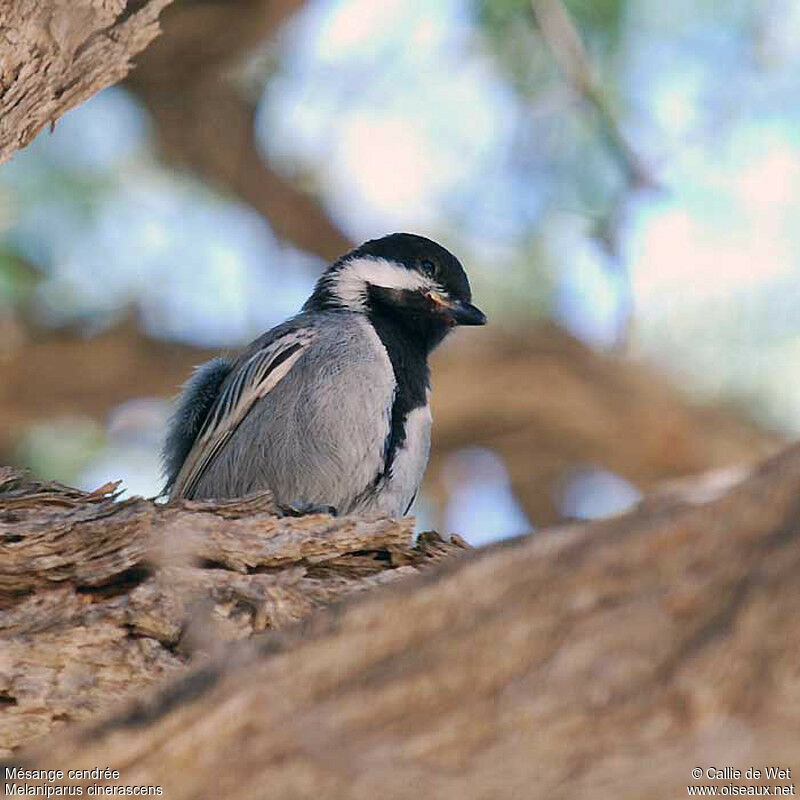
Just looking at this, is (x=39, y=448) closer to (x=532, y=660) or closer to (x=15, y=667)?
(x=15, y=667)

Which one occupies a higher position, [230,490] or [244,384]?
[244,384]

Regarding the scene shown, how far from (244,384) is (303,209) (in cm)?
313

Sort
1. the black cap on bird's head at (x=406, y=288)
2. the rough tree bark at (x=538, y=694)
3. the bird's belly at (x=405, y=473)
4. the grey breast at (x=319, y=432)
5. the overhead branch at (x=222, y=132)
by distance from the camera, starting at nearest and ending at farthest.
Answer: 1. the rough tree bark at (x=538, y=694)
2. the grey breast at (x=319, y=432)
3. the bird's belly at (x=405, y=473)
4. the black cap on bird's head at (x=406, y=288)
5. the overhead branch at (x=222, y=132)

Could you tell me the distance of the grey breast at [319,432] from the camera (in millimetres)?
4746

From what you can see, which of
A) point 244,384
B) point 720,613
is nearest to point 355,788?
point 720,613

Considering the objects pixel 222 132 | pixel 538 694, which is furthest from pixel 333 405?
pixel 222 132

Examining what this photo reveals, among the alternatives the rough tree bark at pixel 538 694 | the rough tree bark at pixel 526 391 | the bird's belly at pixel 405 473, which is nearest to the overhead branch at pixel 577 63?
the rough tree bark at pixel 526 391

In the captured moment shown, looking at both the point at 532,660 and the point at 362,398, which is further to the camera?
the point at 362,398

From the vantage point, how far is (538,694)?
80.1 inches

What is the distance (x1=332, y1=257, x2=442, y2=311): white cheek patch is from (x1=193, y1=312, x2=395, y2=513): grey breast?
583 millimetres

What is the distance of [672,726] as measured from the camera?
1992 millimetres

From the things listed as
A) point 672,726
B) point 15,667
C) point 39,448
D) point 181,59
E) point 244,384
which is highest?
point 181,59

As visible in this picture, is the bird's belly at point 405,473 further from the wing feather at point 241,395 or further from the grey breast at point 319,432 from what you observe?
the wing feather at point 241,395

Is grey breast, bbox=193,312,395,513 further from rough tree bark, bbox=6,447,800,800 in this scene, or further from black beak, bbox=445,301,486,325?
rough tree bark, bbox=6,447,800,800
